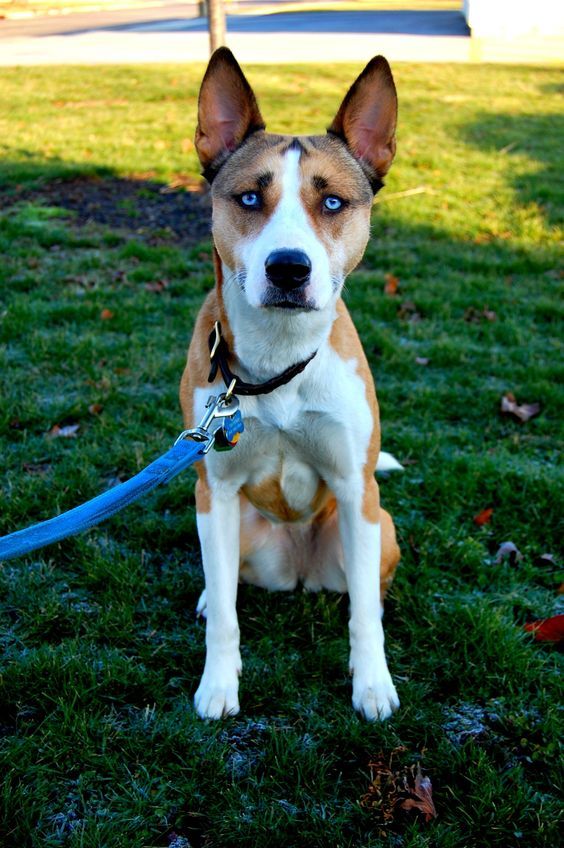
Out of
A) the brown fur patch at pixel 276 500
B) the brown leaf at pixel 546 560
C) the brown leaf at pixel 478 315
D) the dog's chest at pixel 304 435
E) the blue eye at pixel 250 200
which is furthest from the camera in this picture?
the brown leaf at pixel 478 315

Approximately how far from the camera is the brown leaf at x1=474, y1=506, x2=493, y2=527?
12.8 ft

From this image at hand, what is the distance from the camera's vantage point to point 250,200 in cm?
264

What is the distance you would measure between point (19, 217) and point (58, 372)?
3.14 m

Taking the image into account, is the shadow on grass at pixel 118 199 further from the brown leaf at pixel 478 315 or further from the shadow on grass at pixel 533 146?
the shadow on grass at pixel 533 146

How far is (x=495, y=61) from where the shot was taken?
17141mm

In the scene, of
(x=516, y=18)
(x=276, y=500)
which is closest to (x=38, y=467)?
(x=276, y=500)

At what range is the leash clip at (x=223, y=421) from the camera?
2.63 meters

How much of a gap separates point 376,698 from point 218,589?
0.69m

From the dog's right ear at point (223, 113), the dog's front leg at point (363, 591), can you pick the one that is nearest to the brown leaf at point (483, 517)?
the dog's front leg at point (363, 591)

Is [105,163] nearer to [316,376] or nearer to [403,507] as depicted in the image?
[403,507]

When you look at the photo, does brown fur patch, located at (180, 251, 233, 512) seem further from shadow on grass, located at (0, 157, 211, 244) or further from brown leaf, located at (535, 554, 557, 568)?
shadow on grass, located at (0, 157, 211, 244)

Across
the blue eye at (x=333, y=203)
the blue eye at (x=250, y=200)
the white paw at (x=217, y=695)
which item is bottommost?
the white paw at (x=217, y=695)

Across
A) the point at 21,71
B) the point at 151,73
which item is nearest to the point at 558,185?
the point at 151,73

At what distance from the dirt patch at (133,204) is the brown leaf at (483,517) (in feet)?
14.4
